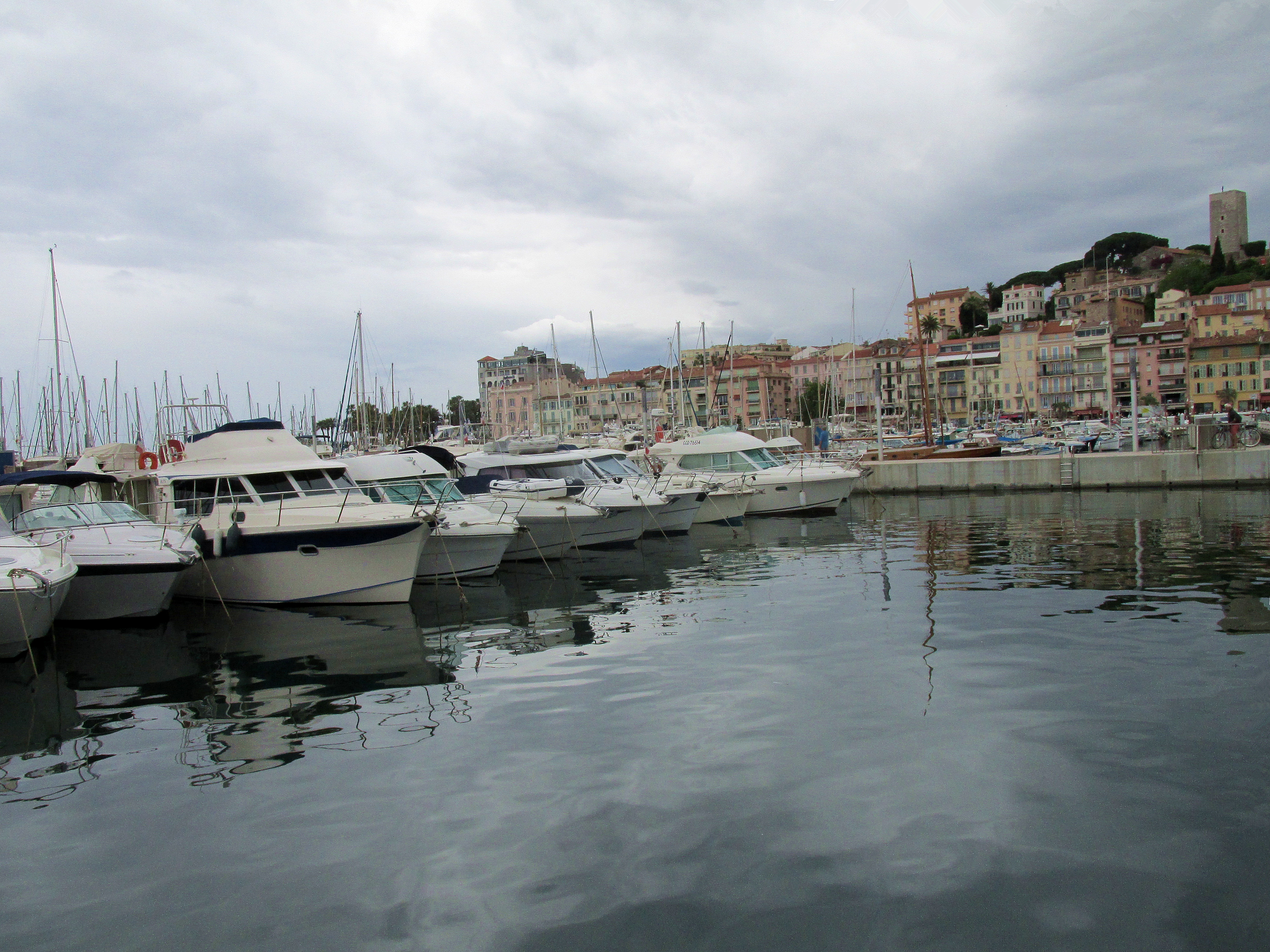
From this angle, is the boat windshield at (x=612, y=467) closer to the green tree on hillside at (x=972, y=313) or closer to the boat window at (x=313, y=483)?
the boat window at (x=313, y=483)

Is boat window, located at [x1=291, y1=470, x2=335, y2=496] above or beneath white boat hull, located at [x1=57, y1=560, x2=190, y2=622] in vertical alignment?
above

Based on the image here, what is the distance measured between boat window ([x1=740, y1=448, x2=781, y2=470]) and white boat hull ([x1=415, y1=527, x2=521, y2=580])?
13.4m

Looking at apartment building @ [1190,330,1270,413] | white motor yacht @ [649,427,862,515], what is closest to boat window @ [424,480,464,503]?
white motor yacht @ [649,427,862,515]

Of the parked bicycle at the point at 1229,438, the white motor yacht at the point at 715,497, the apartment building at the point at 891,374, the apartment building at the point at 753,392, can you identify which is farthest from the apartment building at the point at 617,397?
the white motor yacht at the point at 715,497

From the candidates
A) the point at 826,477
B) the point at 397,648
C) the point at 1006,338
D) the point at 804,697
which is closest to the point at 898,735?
the point at 804,697

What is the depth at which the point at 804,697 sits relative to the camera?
8656 millimetres

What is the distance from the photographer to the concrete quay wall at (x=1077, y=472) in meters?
33.3

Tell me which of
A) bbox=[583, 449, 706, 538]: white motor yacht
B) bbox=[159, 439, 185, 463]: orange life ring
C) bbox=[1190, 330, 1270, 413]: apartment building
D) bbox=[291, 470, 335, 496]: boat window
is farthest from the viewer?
bbox=[1190, 330, 1270, 413]: apartment building

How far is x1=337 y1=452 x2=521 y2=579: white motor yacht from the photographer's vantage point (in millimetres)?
17469

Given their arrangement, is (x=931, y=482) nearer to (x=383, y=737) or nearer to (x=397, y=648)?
(x=397, y=648)

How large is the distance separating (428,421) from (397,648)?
300 feet

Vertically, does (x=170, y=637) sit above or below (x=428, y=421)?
below

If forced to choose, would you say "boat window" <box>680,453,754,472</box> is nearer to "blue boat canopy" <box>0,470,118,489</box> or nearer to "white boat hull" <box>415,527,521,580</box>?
Result: "white boat hull" <box>415,527,521,580</box>

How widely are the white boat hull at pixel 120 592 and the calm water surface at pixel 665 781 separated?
568mm
